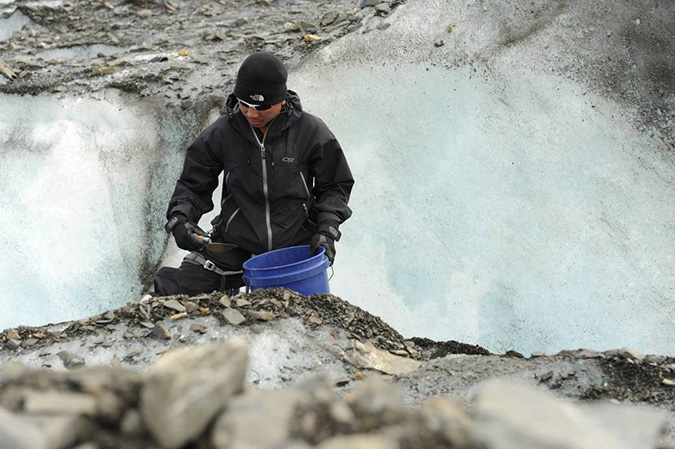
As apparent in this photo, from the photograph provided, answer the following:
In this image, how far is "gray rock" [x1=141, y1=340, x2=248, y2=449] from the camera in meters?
2.57

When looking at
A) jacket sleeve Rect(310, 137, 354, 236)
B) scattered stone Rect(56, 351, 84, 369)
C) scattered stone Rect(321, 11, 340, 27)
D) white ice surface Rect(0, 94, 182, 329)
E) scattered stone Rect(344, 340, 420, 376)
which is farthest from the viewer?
scattered stone Rect(321, 11, 340, 27)

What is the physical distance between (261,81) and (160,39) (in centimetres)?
540

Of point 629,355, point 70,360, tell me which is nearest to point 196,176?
point 70,360

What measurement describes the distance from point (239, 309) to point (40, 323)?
116 inches

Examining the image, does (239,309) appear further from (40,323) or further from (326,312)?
(40,323)

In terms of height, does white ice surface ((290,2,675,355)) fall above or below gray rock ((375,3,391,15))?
below

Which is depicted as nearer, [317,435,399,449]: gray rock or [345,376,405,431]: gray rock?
[317,435,399,449]: gray rock

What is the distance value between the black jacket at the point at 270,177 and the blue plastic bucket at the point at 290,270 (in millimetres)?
105

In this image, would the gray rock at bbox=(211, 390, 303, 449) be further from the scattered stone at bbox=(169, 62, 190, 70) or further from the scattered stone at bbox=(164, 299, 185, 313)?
the scattered stone at bbox=(169, 62, 190, 70)

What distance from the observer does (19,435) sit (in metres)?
2.61

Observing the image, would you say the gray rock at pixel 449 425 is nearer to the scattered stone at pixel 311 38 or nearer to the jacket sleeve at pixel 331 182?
the jacket sleeve at pixel 331 182

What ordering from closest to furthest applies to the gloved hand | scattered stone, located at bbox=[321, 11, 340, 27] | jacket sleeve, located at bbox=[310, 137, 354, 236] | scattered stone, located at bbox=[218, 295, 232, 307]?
1. scattered stone, located at bbox=[218, 295, 232, 307]
2. the gloved hand
3. jacket sleeve, located at bbox=[310, 137, 354, 236]
4. scattered stone, located at bbox=[321, 11, 340, 27]

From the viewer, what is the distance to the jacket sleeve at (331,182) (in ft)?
19.6

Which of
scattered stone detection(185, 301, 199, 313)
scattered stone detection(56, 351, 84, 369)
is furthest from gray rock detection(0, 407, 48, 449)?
scattered stone detection(185, 301, 199, 313)
